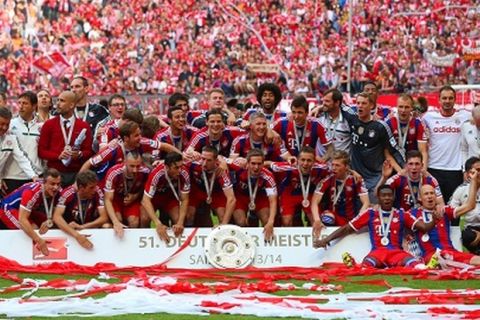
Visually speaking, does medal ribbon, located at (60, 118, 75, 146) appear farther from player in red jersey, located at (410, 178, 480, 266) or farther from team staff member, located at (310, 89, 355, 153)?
player in red jersey, located at (410, 178, 480, 266)

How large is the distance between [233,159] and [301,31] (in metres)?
24.3

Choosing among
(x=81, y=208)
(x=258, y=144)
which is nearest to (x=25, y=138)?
(x=81, y=208)

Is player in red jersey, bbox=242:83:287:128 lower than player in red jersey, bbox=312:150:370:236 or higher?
higher

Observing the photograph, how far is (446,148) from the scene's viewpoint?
14.8 m

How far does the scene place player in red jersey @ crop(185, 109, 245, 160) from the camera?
13953 millimetres

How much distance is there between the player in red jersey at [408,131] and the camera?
47.9ft

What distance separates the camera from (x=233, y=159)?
14.0 meters

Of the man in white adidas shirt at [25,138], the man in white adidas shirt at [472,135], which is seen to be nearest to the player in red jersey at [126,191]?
the man in white adidas shirt at [25,138]

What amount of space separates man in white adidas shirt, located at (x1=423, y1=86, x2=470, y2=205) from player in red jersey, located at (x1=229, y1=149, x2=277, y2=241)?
7.13 ft

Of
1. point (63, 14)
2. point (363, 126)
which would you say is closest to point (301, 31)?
point (63, 14)

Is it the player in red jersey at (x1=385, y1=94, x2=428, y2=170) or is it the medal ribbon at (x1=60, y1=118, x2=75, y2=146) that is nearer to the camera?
the medal ribbon at (x1=60, y1=118, x2=75, y2=146)

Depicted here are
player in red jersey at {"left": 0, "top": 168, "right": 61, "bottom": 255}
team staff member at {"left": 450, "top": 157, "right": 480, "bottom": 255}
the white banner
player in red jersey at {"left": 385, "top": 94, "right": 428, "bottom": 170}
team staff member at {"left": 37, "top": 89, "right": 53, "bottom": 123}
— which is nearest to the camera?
player in red jersey at {"left": 0, "top": 168, "right": 61, "bottom": 255}

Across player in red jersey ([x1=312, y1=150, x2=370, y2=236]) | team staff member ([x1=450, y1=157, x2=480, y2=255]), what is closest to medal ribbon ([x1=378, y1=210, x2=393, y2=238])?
player in red jersey ([x1=312, y1=150, x2=370, y2=236])

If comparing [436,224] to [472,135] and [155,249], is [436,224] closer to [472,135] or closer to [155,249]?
[472,135]
